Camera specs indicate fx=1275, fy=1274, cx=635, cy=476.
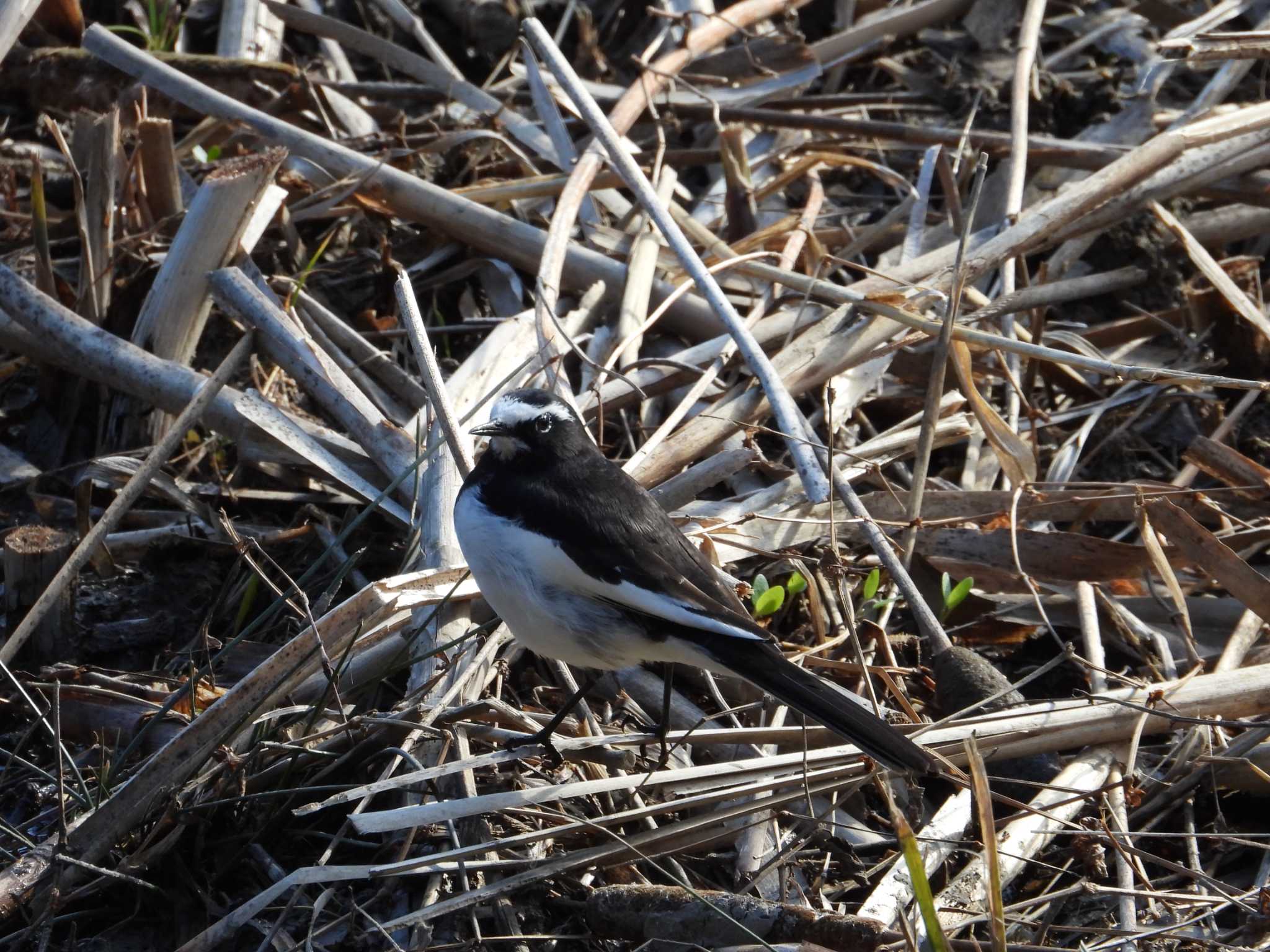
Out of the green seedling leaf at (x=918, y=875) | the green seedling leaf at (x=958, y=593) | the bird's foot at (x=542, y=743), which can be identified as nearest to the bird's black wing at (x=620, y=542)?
the bird's foot at (x=542, y=743)

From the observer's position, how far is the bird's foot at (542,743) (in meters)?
3.68

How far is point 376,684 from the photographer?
376 cm

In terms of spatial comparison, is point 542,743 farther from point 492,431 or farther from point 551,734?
point 492,431

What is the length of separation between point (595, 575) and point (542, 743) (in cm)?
52

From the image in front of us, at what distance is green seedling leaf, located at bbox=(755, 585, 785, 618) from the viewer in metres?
4.28

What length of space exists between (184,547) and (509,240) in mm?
1846

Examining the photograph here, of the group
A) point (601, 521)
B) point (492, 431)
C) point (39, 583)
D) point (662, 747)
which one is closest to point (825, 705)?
point (662, 747)

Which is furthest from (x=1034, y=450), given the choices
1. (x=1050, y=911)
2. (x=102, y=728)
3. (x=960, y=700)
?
(x=102, y=728)

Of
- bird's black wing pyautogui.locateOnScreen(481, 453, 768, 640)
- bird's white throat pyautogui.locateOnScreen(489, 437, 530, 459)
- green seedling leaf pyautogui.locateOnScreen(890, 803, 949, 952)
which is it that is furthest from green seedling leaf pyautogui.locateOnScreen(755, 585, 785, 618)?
green seedling leaf pyautogui.locateOnScreen(890, 803, 949, 952)

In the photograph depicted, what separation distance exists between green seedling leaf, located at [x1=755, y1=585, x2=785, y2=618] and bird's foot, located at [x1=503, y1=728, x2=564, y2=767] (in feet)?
2.88

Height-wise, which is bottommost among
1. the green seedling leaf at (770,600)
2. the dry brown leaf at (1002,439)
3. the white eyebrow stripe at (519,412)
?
the green seedling leaf at (770,600)

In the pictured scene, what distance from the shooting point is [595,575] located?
3.64 meters

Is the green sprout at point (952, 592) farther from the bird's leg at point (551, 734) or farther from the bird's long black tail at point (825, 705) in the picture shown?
the bird's leg at point (551, 734)

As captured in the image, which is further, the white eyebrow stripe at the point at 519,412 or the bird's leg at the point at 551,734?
the white eyebrow stripe at the point at 519,412
